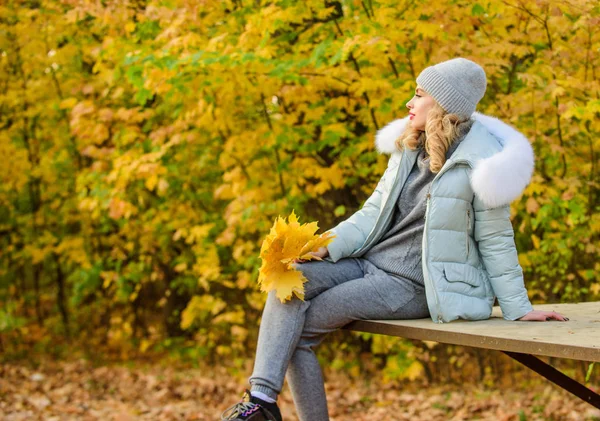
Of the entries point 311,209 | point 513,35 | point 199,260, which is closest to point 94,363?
point 199,260

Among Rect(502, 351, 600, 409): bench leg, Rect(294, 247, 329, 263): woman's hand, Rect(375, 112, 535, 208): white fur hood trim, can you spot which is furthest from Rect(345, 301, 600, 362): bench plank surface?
Rect(375, 112, 535, 208): white fur hood trim

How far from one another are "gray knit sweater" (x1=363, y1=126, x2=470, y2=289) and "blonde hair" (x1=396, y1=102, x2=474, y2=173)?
0.04 meters

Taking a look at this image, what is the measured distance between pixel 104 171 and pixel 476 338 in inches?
175

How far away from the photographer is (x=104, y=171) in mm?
6242

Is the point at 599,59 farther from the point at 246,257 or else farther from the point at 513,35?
the point at 246,257

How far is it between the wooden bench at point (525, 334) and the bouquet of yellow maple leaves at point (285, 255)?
35cm

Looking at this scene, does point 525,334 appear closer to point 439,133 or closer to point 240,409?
point 439,133

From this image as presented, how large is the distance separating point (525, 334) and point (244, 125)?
3.99m

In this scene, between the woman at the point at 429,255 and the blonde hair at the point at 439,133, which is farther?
the blonde hair at the point at 439,133

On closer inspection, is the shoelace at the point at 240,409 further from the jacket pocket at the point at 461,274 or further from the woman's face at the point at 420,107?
the woman's face at the point at 420,107

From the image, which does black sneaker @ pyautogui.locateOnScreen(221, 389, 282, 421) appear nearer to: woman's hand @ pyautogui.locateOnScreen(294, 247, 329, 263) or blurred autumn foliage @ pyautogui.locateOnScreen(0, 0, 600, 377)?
woman's hand @ pyautogui.locateOnScreen(294, 247, 329, 263)

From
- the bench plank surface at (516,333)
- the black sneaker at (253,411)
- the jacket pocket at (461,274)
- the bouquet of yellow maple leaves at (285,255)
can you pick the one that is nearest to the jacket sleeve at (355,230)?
the bouquet of yellow maple leaves at (285,255)

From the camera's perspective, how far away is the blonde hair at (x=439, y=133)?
2881 mm

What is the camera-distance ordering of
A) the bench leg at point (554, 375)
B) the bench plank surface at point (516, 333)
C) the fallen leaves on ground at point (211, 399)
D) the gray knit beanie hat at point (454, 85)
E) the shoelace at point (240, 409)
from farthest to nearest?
the fallen leaves on ground at point (211, 399) → the gray knit beanie hat at point (454, 85) → the bench leg at point (554, 375) → the shoelace at point (240, 409) → the bench plank surface at point (516, 333)
